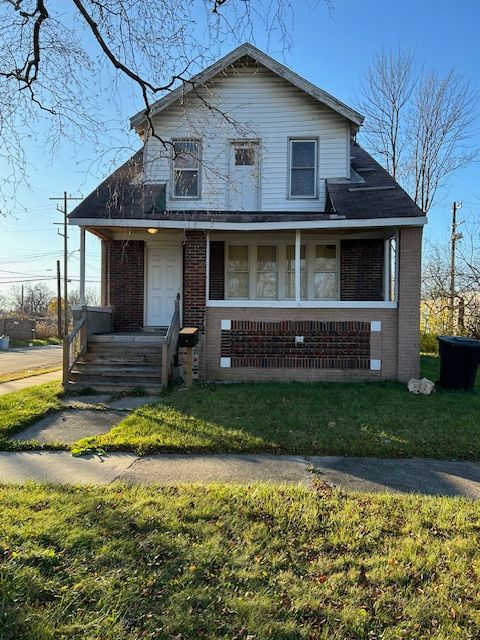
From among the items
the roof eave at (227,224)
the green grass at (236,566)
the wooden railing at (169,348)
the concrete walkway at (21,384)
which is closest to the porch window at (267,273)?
the roof eave at (227,224)

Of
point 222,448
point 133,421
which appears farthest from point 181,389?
point 222,448

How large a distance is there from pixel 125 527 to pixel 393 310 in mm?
8028

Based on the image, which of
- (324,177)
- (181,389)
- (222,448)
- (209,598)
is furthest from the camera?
(324,177)

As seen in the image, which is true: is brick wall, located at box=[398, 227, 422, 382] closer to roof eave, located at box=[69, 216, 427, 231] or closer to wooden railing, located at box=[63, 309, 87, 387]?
roof eave, located at box=[69, 216, 427, 231]

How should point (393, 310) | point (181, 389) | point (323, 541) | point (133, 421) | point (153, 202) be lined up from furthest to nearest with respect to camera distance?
1. point (153, 202)
2. point (393, 310)
3. point (181, 389)
4. point (133, 421)
5. point (323, 541)

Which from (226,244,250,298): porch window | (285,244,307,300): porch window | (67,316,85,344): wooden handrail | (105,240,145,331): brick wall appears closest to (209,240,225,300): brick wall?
(226,244,250,298): porch window

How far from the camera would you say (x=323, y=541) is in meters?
3.12

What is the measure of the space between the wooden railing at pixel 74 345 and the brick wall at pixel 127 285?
1950 mm

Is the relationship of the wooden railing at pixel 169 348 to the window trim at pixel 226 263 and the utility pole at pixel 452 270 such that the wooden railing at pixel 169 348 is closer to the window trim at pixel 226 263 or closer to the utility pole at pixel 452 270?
the window trim at pixel 226 263

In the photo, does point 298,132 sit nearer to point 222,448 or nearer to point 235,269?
point 235,269

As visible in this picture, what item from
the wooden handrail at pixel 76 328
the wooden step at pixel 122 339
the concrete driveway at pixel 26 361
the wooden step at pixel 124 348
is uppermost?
the wooden handrail at pixel 76 328

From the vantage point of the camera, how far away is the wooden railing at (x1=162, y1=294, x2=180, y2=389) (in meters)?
8.80

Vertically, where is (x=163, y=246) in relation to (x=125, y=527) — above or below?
above

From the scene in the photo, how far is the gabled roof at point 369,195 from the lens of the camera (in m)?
9.69
